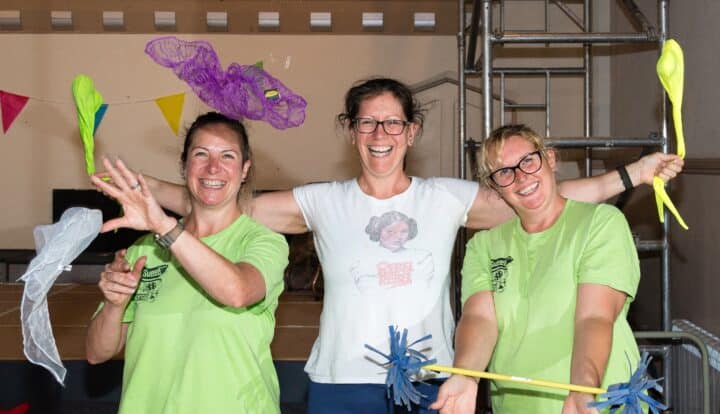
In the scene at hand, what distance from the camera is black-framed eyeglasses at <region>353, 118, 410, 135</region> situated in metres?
2.04

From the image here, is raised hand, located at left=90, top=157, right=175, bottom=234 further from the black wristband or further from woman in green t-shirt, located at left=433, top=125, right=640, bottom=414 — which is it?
the black wristband

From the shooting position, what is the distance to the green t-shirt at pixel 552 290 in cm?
161

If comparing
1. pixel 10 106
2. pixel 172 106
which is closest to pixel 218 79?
pixel 172 106

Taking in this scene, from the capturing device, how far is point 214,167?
177 centimetres

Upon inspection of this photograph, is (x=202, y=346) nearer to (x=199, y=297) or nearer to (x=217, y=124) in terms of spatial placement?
(x=199, y=297)

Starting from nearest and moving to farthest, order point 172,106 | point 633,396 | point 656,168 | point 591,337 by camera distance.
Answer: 1. point 633,396
2. point 591,337
3. point 656,168
4. point 172,106

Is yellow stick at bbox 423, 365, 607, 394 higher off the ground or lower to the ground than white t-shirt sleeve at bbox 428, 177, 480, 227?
lower

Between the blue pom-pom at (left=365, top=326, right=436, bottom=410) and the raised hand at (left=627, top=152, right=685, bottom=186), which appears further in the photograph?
the raised hand at (left=627, top=152, right=685, bottom=186)

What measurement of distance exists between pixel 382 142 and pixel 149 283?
0.68 metres

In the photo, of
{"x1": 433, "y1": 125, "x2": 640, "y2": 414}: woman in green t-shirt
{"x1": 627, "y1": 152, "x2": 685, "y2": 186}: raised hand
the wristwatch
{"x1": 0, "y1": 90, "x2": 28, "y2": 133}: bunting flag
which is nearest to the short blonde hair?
{"x1": 433, "y1": 125, "x2": 640, "y2": 414}: woman in green t-shirt

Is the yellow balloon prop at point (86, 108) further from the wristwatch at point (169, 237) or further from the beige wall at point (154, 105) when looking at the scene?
the beige wall at point (154, 105)

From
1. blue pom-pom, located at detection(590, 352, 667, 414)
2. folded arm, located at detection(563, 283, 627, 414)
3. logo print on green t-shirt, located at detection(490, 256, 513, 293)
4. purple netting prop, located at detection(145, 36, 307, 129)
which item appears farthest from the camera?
purple netting prop, located at detection(145, 36, 307, 129)

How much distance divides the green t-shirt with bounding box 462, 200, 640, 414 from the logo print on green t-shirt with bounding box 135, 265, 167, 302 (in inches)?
27.8

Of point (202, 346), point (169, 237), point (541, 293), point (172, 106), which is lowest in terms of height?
point (202, 346)
